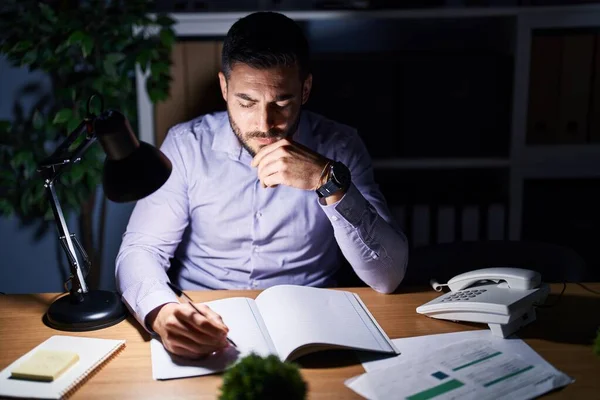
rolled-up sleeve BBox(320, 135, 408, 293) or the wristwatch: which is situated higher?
the wristwatch

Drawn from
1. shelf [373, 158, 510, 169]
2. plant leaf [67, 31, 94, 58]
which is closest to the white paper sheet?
shelf [373, 158, 510, 169]

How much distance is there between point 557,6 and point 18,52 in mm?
1799

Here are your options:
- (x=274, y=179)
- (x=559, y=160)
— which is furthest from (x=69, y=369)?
(x=559, y=160)

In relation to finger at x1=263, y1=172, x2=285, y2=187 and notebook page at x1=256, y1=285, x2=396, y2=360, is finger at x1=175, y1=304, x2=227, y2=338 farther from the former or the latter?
finger at x1=263, y1=172, x2=285, y2=187

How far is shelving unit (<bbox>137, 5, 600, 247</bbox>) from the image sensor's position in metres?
2.24

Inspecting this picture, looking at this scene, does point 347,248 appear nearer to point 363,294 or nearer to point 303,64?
point 363,294

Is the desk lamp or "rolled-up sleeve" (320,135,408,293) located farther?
"rolled-up sleeve" (320,135,408,293)

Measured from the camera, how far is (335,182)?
4.61 ft

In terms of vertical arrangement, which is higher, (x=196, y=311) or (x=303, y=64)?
(x=303, y=64)

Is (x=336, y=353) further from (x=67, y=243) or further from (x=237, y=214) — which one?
(x=237, y=214)

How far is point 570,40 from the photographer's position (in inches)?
88.2

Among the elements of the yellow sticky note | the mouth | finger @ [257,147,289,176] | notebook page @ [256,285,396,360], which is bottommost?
the yellow sticky note

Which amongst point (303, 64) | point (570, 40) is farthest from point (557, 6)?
point (303, 64)

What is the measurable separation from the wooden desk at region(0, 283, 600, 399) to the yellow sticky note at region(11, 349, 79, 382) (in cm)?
5
